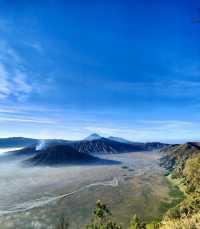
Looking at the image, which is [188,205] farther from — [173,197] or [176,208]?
[173,197]

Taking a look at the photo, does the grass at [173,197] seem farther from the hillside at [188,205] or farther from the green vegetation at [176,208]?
the hillside at [188,205]

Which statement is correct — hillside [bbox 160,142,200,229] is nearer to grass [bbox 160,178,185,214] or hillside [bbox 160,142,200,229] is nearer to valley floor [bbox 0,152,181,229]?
grass [bbox 160,178,185,214]

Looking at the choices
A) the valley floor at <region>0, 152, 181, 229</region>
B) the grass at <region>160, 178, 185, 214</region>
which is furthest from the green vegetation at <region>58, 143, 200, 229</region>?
the valley floor at <region>0, 152, 181, 229</region>

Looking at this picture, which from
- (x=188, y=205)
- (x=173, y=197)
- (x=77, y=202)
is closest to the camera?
(x=188, y=205)

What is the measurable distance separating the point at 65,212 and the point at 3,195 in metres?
35.9

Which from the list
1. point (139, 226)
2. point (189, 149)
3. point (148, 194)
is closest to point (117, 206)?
point (148, 194)

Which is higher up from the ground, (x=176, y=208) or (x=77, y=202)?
(x=176, y=208)

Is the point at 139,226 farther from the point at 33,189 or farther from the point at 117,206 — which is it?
the point at 33,189

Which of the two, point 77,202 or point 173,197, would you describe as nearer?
point 77,202

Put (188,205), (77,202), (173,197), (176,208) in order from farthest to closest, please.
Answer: (173,197), (77,202), (176,208), (188,205)

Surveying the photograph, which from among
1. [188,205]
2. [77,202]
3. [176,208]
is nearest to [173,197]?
[77,202]

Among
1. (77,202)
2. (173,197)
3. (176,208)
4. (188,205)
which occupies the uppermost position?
(188,205)

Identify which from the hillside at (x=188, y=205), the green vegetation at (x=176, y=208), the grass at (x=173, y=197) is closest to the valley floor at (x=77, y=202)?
the grass at (x=173, y=197)

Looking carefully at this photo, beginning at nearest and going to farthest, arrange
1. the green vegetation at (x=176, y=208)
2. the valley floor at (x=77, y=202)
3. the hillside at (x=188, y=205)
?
the hillside at (x=188, y=205) < the green vegetation at (x=176, y=208) < the valley floor at (x=77, y=202)
